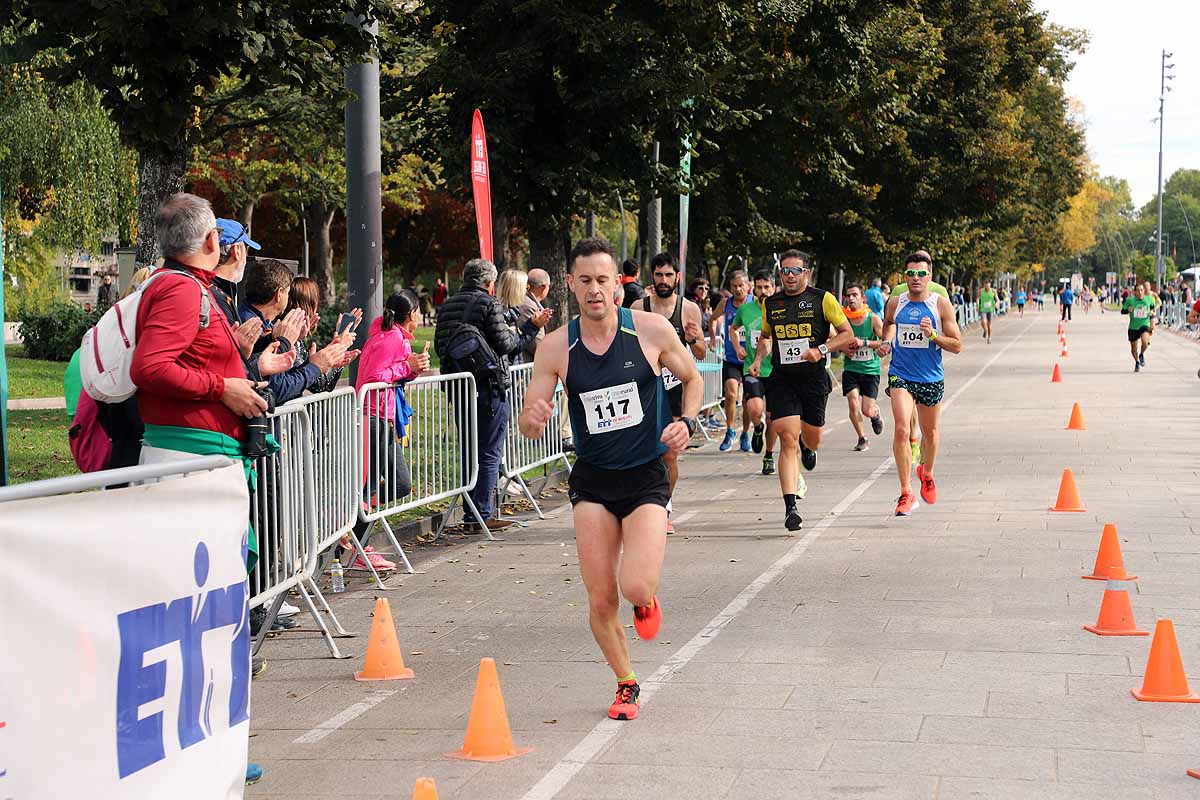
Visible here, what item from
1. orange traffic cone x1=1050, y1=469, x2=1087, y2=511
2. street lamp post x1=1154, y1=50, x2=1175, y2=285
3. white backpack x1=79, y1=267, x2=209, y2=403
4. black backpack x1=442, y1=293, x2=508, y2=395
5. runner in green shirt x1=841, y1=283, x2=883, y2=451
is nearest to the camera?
white backpack x1=79, y1=267, x2=209, y2=403

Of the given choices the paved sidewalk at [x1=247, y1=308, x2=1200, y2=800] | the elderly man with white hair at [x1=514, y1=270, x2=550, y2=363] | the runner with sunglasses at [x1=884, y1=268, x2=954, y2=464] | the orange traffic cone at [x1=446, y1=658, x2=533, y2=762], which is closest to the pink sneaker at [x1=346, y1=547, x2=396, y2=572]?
the paved sidewalk at [x1=247, y1=308, x2=1200, y2=800]

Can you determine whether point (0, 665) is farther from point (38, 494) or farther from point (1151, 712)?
point (1151, 712)

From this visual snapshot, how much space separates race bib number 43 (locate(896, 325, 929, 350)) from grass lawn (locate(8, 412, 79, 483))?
282 inches

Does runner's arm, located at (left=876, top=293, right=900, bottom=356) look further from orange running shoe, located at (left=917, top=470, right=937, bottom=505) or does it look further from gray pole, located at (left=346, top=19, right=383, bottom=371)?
gray pole, located at (left=346, top=19, right=383, bottom=371)

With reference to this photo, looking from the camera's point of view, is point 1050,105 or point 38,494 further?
point 1050,105

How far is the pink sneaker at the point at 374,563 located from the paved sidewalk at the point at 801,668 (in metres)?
0.27

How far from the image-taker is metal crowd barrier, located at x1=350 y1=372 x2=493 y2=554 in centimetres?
970

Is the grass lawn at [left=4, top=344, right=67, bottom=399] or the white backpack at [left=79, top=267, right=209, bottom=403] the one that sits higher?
the white backpack at [left=79, top=267, right=209, bottom=403]

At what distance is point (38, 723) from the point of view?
3777 mm

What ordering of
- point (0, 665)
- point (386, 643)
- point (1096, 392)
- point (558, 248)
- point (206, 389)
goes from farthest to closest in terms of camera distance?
point (1096, 392) < point (558, 248) < point (386, 643) < point (206, 389) < point (0, 665)

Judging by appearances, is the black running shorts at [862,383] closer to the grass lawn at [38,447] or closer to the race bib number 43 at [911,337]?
the race bib number 43 at [911,337]

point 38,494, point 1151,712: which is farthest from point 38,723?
point 1151,712

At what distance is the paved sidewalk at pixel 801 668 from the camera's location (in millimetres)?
5508

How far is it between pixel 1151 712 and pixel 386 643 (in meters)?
3.45
